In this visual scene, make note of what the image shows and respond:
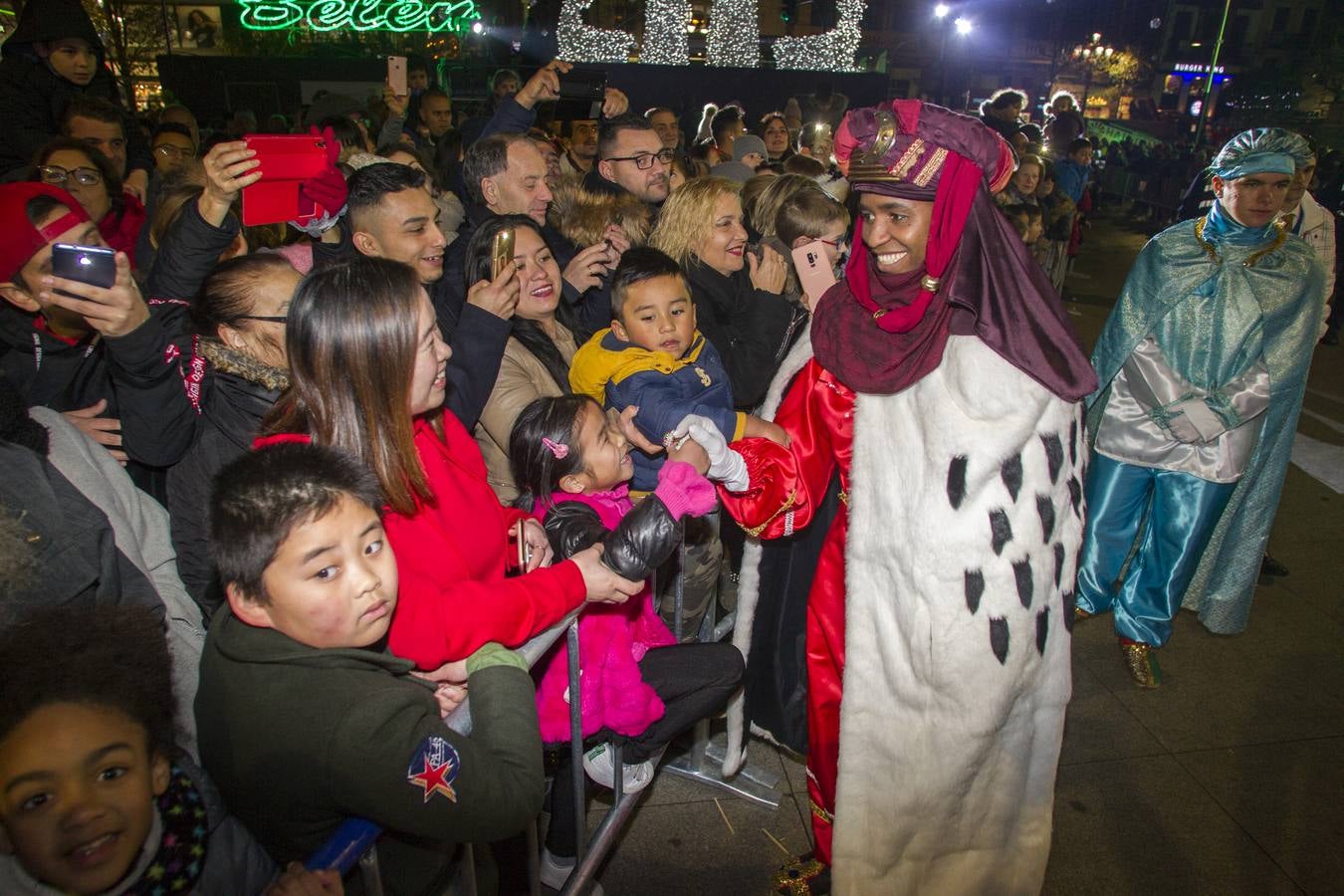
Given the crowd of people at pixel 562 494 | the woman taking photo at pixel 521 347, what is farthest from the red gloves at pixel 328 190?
the woman taking photo at pixel 521 347

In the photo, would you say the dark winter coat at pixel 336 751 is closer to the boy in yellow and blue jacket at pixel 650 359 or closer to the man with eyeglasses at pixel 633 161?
the boy in yellow and blue jacket at pixel 650 359

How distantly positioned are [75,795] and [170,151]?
6540 mm

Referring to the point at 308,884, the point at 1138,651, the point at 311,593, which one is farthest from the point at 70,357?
the point at 1138,651

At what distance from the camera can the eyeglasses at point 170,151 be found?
6.20m

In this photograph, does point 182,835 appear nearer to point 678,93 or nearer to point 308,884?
point 308,884

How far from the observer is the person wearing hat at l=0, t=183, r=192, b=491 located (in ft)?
6.78

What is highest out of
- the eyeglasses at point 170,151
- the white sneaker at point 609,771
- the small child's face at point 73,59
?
the small child's face at point 73,59

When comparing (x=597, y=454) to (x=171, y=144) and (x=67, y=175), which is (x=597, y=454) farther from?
(x=171, y=144)

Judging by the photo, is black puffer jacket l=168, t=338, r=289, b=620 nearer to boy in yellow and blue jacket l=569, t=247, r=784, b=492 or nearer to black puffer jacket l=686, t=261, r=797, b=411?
boy in yellow and blue jacket l=569, t=247, r=784, b=492

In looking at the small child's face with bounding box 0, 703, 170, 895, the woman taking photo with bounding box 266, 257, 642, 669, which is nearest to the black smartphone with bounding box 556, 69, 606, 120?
the woman taking photo with bounding box 266, 257, 642, 669

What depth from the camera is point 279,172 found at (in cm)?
265

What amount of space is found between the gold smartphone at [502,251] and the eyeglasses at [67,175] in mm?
2341

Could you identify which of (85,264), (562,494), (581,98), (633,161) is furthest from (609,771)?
(581,98)

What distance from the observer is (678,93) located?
17031 millimetres
